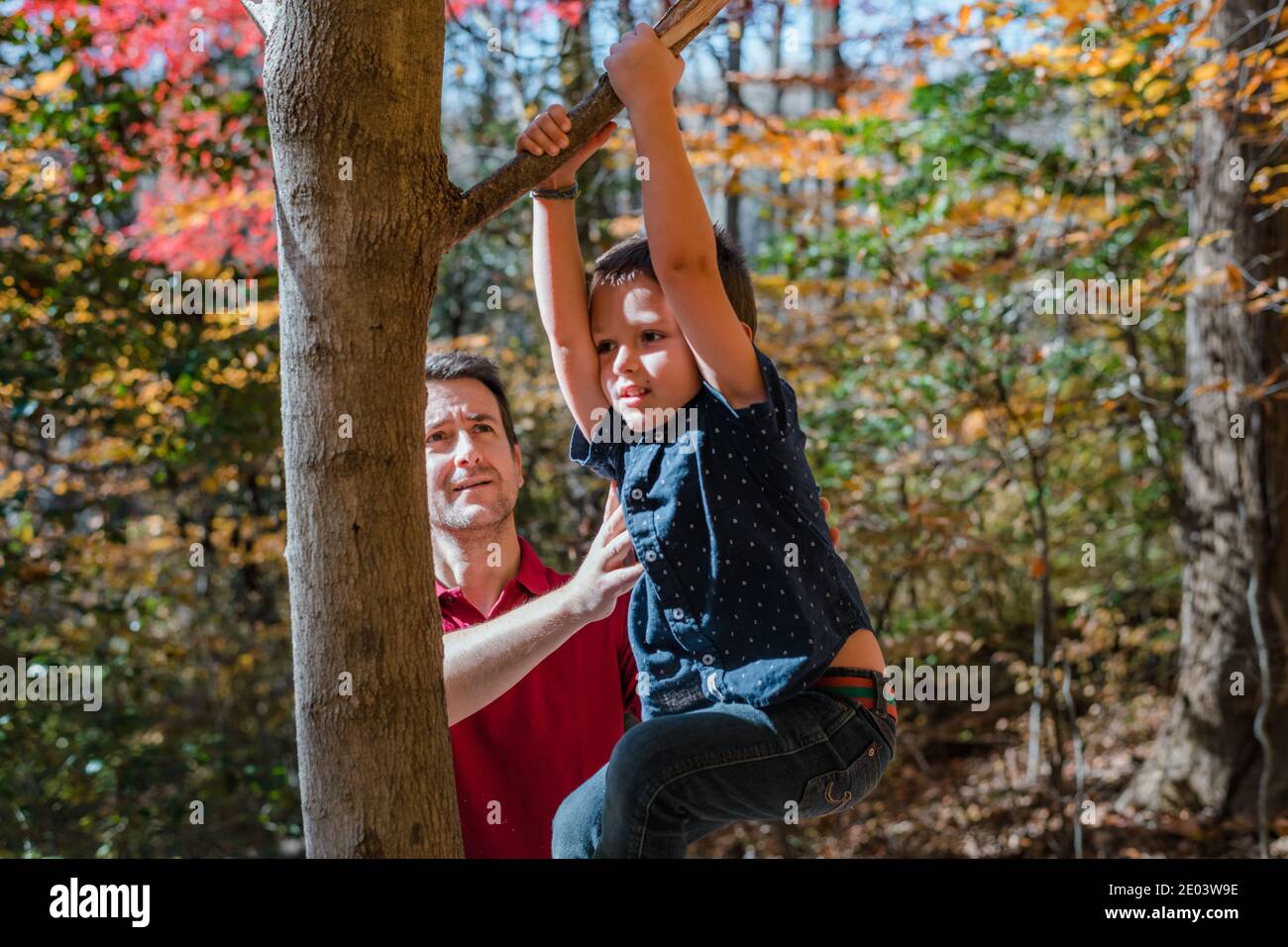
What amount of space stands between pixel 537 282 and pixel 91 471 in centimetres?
336

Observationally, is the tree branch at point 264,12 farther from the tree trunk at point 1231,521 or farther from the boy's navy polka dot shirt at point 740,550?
the tree trunk at point 1231,521

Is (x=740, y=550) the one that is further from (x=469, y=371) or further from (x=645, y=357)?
(x=469, y=371)

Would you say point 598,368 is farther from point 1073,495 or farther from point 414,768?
point 1073,495

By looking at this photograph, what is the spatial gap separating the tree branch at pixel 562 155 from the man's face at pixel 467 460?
0.81 m

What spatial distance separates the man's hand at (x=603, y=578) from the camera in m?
1.82

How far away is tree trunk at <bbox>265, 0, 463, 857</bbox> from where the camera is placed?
149 centimetres

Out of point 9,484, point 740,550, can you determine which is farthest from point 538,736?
point 9,484

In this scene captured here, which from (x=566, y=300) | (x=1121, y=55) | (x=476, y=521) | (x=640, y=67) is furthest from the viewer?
(x=1121, y=55)

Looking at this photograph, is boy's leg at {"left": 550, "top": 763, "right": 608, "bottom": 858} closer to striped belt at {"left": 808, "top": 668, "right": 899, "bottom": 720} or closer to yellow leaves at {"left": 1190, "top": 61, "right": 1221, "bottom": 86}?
striped belt at {"left": 808, "top": 668, "right": 899, "bottom": 720}

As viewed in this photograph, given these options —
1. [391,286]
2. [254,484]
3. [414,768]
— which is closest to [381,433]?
[391,286]

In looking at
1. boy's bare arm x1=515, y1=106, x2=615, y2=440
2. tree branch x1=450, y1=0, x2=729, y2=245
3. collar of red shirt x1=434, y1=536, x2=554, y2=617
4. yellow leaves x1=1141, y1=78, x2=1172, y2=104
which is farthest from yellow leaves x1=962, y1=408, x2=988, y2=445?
tree branch x1=450, y1=0, x2=729, y2=245

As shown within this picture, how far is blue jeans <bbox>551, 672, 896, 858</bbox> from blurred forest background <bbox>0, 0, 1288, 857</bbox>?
9.03 feet

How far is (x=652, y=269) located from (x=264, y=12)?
656mm

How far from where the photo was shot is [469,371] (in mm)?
2539
